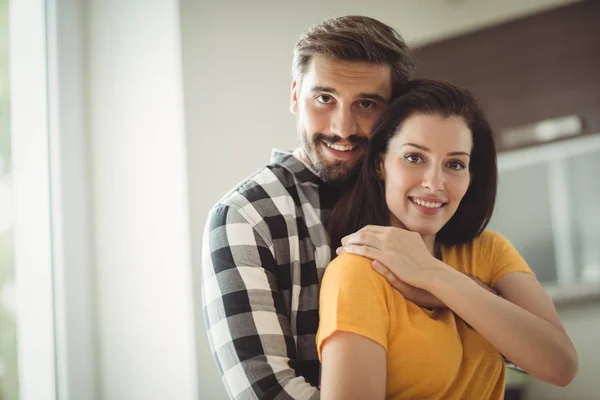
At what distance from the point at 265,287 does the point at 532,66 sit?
1563 mm

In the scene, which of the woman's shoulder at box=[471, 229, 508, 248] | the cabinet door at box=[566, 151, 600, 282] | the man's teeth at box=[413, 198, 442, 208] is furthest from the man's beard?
the cabinet door at box=[566, 151, 600, 282]

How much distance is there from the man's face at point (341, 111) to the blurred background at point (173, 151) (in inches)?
39.5

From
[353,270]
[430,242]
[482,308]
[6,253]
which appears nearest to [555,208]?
[430,242]

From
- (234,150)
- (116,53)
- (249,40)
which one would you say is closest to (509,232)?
(234,150)

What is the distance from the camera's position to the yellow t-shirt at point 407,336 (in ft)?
3.43

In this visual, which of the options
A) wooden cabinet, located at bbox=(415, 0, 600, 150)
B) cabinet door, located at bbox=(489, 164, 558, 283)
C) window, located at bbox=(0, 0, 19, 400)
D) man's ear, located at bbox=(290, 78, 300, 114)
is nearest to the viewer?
man's ear, located at bbox=(290, 78, 300, 114)

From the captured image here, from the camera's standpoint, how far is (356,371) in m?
0.99

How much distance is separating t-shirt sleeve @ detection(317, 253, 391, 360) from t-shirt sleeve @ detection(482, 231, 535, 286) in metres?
Answer: 0.36

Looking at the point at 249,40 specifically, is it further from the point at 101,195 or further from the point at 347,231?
the point at 347,231

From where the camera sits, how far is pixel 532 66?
2.23 metres

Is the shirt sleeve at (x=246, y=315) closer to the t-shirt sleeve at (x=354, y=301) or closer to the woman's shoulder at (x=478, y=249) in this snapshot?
the t-shirt sleeve at (x=354, y=301)

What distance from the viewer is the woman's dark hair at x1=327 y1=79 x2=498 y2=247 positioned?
4.27 feet

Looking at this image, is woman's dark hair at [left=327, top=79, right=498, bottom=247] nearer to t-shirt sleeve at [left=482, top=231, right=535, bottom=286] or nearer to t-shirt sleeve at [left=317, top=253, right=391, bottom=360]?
t-shirt sleeve at [left=482, top=231, right=535, bottom=286]

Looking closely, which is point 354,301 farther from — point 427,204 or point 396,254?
point 427,204
